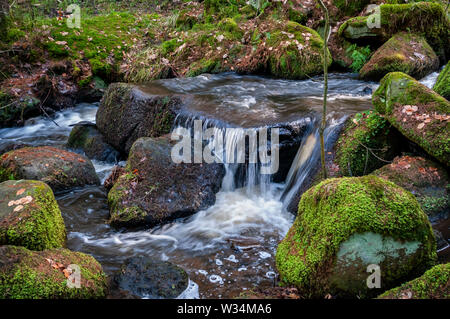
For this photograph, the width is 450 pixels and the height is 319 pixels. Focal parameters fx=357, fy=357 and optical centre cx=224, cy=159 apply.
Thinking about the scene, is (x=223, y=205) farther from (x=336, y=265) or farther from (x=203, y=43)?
(x=203, y=43)

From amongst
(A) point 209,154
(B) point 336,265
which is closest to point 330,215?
(B) point 336,265

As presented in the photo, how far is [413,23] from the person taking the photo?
9133 mm

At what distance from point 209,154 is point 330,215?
3.19 m

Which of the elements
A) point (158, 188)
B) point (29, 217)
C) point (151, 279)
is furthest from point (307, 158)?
point (29, 217)

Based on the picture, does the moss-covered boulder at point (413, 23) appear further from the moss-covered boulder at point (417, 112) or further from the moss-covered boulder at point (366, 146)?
the moss-covered boulder at point (366, 146)

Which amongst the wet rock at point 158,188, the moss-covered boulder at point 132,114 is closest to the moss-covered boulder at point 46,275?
the wet rock at point 158,188

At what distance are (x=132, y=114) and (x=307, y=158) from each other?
3.91 m

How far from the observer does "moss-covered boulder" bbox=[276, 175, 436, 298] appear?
2.97 meters

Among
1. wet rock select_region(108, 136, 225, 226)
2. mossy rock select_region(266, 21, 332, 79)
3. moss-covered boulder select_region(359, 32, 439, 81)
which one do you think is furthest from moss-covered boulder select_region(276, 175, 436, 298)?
mossy rock select_region(266, 21, 332, 79)

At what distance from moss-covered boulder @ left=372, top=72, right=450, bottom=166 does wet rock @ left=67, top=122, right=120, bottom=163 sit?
5.44m

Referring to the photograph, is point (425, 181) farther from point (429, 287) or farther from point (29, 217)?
point (29, 217)

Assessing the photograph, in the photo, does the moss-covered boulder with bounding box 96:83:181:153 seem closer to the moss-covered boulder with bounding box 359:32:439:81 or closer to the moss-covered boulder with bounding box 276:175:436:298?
the moss-covered boulder with bounding box 276:175:436:298
